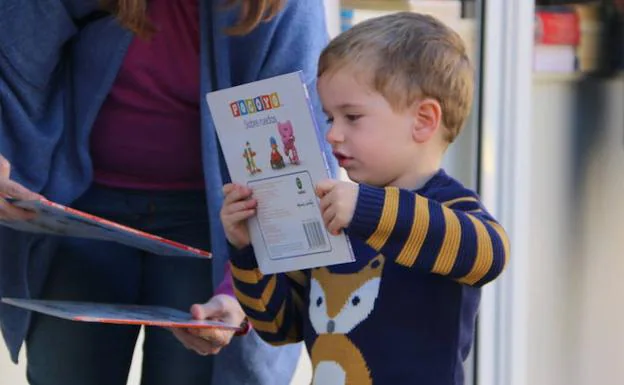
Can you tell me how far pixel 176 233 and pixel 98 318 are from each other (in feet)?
1.26

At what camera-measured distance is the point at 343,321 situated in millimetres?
1624

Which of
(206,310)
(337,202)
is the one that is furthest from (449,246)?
(206,310)

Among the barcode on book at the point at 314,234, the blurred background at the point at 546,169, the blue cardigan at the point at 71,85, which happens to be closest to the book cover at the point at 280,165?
the barcode on book at the point at 314,234

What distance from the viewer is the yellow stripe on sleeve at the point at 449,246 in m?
1.52

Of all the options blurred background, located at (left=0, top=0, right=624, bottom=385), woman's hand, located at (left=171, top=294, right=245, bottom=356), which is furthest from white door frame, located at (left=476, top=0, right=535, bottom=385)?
woman's hand, located at (left=171, top=294, right=245, bottom=356)

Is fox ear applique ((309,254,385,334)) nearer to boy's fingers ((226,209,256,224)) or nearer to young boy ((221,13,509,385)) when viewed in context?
young boy ((221,13,509,385))

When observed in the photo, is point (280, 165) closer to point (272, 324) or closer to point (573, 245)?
point (272, 324)

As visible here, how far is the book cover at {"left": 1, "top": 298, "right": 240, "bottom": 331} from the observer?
5.28 feet

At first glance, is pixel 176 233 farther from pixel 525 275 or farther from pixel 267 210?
pixel 525 275

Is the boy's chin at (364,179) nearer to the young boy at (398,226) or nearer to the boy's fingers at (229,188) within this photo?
the young boy at (398,226)

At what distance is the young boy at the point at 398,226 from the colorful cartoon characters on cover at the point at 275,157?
77 mm

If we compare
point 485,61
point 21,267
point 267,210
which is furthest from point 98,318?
point 485,61

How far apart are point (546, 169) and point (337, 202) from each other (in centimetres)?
177

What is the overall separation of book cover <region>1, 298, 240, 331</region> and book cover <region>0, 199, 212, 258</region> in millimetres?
97
